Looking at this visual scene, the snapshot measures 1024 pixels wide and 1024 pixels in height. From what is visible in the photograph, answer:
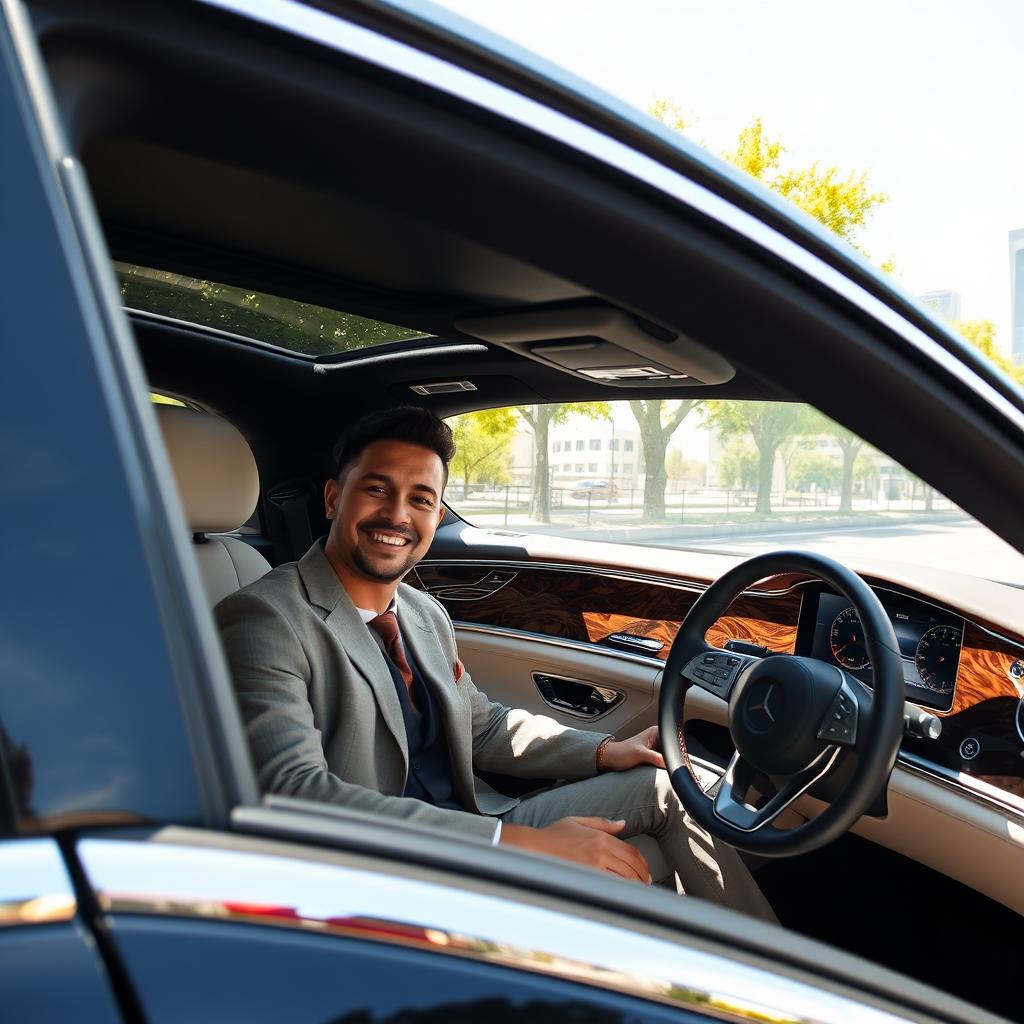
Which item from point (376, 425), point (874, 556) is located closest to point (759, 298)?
point (376, 425)

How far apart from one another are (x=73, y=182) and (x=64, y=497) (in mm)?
236

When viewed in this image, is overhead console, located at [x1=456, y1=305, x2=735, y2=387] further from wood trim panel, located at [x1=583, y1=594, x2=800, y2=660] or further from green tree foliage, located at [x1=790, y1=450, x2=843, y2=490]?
green tree foliage, located at [x1=790, y1=450, x2=843, y2=490]

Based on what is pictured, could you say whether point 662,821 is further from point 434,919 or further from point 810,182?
point 810,182

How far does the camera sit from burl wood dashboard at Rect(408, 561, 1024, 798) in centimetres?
216

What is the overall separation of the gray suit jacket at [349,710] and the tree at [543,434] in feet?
3.96

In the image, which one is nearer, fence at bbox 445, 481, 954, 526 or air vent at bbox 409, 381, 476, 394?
air vent at bbox 409, 381, 476, 394

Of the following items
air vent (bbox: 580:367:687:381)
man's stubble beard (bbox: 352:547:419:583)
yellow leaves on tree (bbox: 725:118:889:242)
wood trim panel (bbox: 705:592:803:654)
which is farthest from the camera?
yellow leaves on tree (bbox: 725:118:889:242)

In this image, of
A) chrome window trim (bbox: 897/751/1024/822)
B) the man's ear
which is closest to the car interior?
chrome window trim (bbox: 897/751/1024/822)

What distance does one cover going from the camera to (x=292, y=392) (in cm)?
345

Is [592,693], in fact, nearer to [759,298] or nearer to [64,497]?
[759,298]

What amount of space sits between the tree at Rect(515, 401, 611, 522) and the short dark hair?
0.90 metres

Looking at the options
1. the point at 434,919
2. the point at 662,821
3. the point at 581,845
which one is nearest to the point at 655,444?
the point at 662,821

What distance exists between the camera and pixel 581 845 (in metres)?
1.78

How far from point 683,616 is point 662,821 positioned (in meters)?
1.03
